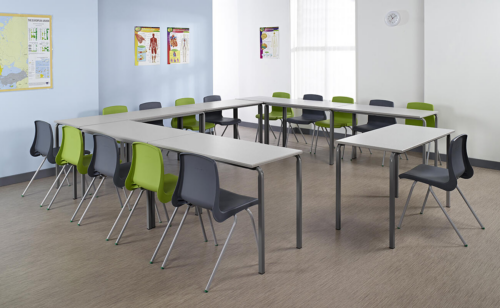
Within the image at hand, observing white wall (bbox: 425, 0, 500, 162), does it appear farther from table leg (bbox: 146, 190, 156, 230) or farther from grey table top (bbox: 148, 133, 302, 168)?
table leg (bbox: 146, 190, 156, 230)

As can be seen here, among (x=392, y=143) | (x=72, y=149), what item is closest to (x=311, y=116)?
(x=392, y=143)

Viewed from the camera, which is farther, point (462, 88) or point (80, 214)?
point (462, 88)

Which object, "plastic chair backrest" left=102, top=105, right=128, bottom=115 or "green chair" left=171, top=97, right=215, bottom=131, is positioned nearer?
"plastic chair backrest" left=102, top=105, right=128, bottom=115

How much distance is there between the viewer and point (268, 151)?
386cm

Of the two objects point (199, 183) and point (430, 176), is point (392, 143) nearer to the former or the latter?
point (430, 176)

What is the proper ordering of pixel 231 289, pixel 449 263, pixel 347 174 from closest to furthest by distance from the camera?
pixel 231 289 < pixel 449 263 < pixel 347 174

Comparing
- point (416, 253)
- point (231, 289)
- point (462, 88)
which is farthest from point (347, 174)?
point (231, 289)

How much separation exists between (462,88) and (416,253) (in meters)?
3.49

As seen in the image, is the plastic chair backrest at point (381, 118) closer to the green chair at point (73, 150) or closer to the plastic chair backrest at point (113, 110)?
the plastic chair backrest at point (113, 110)

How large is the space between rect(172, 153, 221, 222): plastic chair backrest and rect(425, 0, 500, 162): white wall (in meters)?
4.53

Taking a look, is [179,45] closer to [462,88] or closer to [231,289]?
[462,88]

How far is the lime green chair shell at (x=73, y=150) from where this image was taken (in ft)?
14.7

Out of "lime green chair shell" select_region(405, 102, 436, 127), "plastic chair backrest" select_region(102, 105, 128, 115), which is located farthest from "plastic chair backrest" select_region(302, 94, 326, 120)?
"plastic chair backrest" select_region(102, 105, 128, 115)

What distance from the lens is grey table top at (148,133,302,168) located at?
359cm
